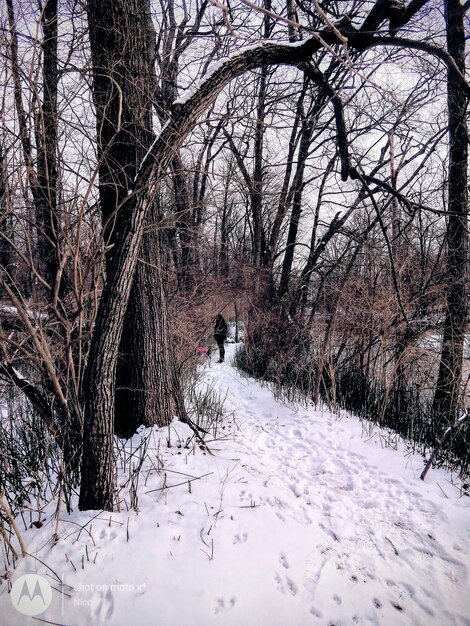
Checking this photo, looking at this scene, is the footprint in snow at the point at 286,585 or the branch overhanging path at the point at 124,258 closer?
the footprint in snow at the point at 286,585

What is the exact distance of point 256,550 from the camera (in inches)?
94.0

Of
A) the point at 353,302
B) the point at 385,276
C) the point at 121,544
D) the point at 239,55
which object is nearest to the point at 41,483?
the point at 121,544

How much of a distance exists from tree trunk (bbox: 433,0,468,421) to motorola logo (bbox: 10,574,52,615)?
229 inches

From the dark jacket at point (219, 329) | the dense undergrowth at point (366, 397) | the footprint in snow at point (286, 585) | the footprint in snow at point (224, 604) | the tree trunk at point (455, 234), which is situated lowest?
the footprint in snow at point (286, 585)

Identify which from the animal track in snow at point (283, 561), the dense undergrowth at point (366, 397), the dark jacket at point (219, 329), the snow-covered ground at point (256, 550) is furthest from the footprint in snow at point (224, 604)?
the dark jacket at point (219, 329)

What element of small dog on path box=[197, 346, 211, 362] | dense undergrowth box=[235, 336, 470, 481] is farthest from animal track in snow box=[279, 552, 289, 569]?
small dog on path box=[197, 346, 211, 362]

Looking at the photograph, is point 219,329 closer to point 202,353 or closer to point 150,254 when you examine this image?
point 202,353

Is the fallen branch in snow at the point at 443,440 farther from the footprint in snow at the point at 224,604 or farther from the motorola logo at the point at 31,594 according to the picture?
the motorola logo at the point at 31,594

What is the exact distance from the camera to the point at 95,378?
2303mm

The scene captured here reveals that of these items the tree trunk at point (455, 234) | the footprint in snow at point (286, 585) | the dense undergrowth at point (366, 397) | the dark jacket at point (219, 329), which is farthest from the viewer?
the dark jacket at point (219, 329)

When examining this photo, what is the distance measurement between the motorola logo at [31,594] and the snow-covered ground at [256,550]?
0.05 ft

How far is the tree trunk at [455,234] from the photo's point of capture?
5.77 metres

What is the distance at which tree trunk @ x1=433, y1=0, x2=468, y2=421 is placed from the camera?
5.77m

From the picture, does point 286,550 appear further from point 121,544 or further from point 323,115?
point 323,115
